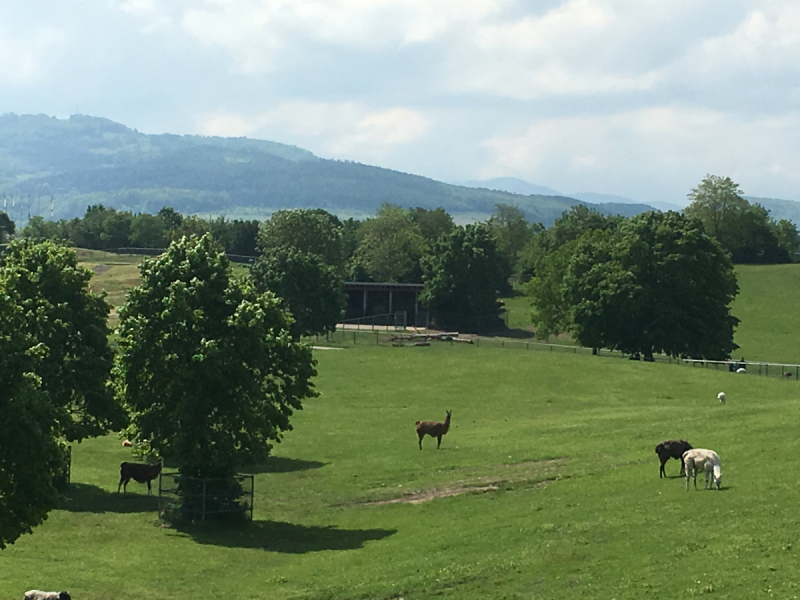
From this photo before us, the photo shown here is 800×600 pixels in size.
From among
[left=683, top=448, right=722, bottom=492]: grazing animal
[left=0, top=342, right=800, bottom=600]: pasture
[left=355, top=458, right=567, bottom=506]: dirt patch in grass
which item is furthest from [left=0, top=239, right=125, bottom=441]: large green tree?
[left=683, top=448, right=722, bottom=492]: grazing animal

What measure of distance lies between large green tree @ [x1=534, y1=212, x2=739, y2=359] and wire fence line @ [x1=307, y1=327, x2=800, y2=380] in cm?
170

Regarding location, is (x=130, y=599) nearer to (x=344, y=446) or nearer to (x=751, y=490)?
(x=751, y=490)

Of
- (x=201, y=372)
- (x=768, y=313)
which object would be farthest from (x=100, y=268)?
(x=201, y=372)

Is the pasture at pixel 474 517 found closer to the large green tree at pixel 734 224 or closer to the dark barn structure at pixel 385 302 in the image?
the dark barn structure at pixel 385 302

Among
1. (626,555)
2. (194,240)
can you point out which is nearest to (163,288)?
(194,240)

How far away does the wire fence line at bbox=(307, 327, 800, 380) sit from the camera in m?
80.2

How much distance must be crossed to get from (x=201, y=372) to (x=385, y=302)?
11399 cm

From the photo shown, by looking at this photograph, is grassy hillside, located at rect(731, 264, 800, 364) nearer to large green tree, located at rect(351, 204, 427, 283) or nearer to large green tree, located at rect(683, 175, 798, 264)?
large green tree, located at rect(683, 175, 798, 264)

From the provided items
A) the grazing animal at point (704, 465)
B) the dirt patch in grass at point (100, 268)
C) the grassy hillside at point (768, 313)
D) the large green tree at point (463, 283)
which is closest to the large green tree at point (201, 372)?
the grazing animal at point (704, 465)

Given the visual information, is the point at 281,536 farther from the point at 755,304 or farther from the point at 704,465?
the point at 755,304

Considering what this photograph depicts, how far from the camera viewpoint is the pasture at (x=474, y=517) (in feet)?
85.5

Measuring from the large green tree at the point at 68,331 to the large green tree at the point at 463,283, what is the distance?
10015 centimetres

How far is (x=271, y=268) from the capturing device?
116m

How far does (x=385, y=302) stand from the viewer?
15238 centimetres
